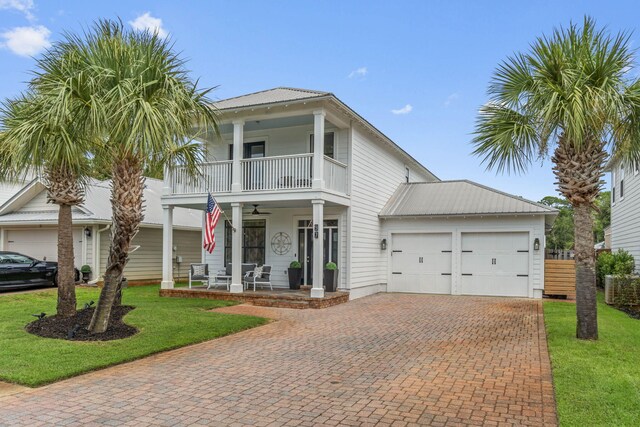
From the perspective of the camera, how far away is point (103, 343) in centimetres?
774

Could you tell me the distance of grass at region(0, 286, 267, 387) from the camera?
6.23 meters

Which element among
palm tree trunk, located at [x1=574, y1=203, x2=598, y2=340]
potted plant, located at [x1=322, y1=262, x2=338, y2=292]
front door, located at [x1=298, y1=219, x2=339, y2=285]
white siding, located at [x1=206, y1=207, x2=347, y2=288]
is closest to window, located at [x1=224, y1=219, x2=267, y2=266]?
white siding, located at [x1=206, y1=207, x2=347, y2=288]

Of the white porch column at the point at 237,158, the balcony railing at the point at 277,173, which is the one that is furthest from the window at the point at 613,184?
the white porch column at the point at 237,158

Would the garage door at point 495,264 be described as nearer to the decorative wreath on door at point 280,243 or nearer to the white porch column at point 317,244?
the white porch column at point 317,244

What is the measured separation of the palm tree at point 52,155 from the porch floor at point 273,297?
478 centimetres

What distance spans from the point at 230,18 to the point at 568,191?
12.0 m

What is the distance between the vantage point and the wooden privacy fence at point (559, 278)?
48.9 feet

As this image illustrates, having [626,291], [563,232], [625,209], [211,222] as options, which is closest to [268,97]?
[211,222]

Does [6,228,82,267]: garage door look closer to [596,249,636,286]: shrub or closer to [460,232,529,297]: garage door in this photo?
[460,232,529,297]: garage door

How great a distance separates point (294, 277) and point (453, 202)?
6.65 meters

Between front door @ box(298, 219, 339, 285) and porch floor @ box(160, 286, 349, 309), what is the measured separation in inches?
42.8

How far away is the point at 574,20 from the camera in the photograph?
317 inches

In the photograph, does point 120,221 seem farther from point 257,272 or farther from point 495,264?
point 495,264

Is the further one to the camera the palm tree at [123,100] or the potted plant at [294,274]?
the potted plant at [294,274]
